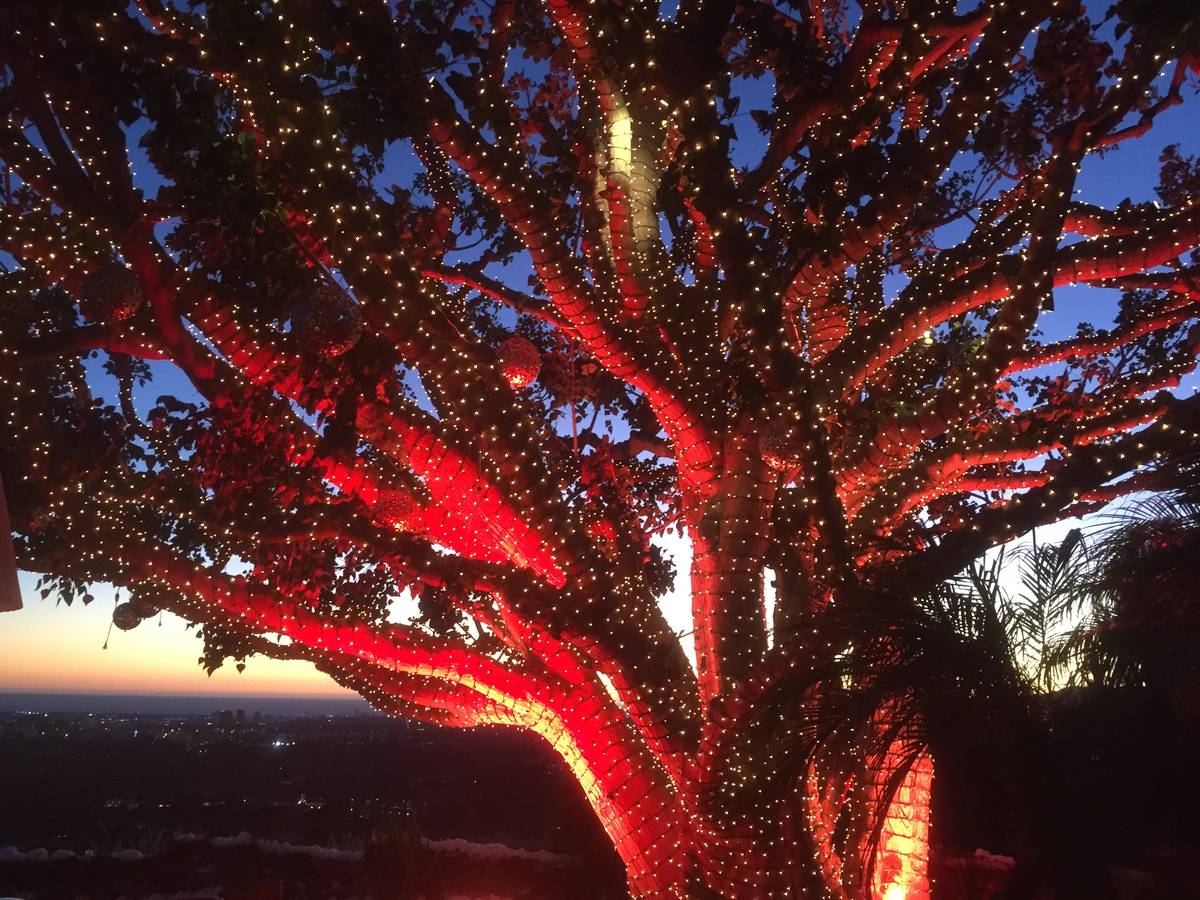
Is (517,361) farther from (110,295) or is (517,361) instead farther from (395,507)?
(110,295)

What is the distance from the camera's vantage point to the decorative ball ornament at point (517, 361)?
5.57m

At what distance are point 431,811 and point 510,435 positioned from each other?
1615cm

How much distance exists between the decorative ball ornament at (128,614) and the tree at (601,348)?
0.04 meters

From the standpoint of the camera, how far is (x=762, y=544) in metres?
5.24

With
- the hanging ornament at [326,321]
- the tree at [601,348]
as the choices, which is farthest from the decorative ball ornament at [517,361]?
the hanging ornament at [326,321]

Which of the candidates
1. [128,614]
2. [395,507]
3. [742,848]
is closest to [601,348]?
[395,507]

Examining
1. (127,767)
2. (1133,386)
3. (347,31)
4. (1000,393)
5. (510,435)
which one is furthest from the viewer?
(127,767)

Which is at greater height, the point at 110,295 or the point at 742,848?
the point at 110,295

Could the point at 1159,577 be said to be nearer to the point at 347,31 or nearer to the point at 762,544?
the point at 762,544

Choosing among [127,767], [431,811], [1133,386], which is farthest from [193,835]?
[127,767]

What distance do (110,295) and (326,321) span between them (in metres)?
0.96

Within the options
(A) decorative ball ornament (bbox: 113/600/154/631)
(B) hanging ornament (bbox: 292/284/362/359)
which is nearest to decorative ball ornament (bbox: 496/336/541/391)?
(B) hanging ornament (bbox: 292/284/362/359)

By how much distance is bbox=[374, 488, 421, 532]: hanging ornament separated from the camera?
5691 mm

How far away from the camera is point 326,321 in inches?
140
